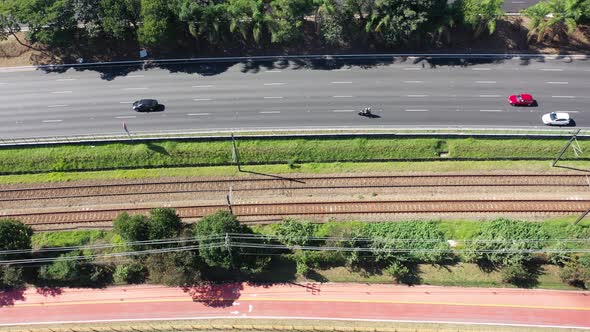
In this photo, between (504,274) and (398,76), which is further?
(398,76)

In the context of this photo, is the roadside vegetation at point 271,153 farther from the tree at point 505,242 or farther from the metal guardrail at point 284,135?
the tree at point 505,242

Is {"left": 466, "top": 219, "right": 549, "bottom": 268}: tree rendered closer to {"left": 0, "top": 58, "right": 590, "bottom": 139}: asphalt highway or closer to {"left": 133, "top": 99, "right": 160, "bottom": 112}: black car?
{"left": 0, "top": 58, "right": 590, "bottom": 139}: asphalt highway

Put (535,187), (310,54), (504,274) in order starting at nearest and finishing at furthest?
(504,274)
(535,187)
(310,54)

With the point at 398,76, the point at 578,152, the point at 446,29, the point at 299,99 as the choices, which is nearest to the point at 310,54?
the point at 299,99

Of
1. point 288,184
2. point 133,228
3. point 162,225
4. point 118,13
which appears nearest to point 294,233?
point 288,184

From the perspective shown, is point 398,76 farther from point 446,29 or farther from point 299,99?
point 299,99

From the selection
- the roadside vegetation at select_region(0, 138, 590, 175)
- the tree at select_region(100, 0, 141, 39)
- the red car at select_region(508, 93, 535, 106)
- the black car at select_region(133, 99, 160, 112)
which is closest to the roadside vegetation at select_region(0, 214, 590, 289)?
the roadside vegetation at select_region(0, 138, 590, 175)

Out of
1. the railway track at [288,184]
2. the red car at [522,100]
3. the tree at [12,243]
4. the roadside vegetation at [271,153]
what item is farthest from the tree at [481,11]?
the tree at [12,243]
